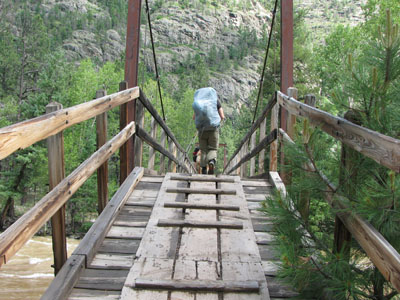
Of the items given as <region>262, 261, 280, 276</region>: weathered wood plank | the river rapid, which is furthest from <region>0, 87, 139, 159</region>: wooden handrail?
the river rapid

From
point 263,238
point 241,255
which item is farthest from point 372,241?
point 263,238

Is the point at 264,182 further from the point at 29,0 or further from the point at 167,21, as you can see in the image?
the point at 167,21

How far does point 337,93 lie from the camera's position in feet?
6.03

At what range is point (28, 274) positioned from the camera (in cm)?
1628

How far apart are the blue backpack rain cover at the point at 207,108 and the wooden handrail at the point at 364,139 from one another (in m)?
3.38

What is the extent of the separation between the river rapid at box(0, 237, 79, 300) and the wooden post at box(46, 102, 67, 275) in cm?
1007

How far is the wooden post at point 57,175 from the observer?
7.09ft

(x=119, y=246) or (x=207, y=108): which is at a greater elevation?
(x=207, y=108)

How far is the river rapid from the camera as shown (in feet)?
44.3

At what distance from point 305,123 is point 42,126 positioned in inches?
45.2

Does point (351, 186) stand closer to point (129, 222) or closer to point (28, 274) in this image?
point (129, 222)

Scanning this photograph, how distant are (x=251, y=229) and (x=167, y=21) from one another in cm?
10946

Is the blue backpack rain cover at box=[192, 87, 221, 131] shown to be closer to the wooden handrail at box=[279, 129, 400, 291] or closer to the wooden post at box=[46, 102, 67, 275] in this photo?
the wooden post at box=[46, 102, 67, 275]

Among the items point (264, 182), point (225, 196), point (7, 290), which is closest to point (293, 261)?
point (225, 196)
